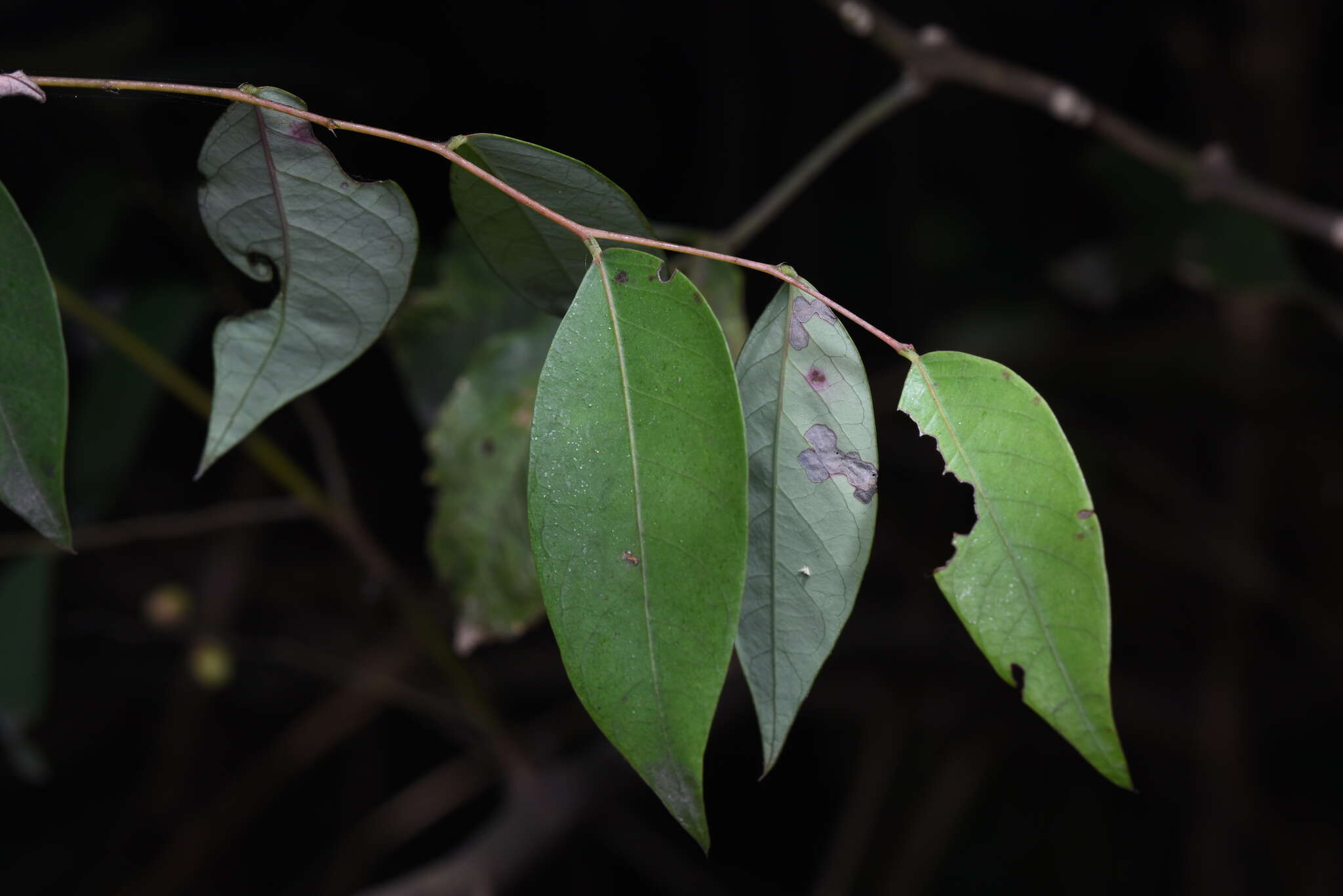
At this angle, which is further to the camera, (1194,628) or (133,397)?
(1194,628)

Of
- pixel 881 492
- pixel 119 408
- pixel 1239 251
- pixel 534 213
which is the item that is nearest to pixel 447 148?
pixel 534 213

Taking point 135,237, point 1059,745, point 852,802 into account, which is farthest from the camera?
point 1059,745

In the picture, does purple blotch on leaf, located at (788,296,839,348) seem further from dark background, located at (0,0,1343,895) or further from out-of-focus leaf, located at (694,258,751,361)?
dark background, located at (0,0,1343,895)

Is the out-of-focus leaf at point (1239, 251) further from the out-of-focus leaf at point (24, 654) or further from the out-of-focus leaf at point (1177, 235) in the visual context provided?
the out-of-focus leaf at point (24, 654)

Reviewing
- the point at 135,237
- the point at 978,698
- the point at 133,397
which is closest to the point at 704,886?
the point at 978,698

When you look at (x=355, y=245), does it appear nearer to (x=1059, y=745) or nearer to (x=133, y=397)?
(x=133, y=397)

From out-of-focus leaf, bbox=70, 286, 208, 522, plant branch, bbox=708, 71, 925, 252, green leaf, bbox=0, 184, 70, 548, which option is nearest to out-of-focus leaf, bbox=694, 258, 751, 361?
plant branch, bbox=708, 71, 925, 252
